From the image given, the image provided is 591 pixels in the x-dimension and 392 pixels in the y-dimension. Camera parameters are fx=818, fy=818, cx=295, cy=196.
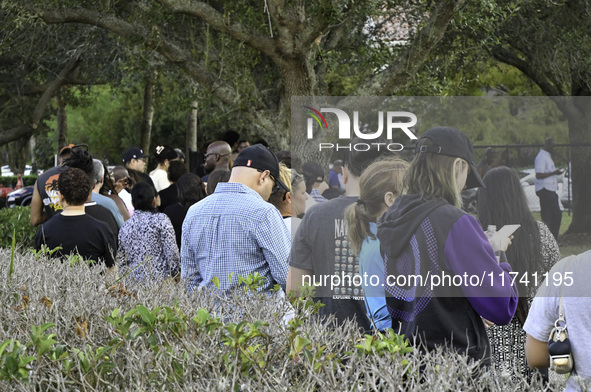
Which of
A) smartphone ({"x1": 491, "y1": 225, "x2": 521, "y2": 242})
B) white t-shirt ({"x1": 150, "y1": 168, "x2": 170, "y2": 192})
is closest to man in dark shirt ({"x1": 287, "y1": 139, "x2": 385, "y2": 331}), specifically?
smartphone ({"x1": 491, "y1": 225, "x2": 521, "y2": 242})

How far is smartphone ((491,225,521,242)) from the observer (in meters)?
3.57

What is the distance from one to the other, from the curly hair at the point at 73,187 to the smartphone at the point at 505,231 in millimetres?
3677

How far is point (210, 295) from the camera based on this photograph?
4.04 metres

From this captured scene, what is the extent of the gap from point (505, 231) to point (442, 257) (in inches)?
15.9

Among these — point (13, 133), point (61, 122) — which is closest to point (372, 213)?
point (13, 133)

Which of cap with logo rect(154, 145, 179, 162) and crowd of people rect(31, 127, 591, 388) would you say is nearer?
crowd of people rect(31, 127, 591, 388)

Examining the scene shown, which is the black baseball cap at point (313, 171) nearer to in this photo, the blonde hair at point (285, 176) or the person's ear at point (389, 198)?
the person's ear at point (389, 198)

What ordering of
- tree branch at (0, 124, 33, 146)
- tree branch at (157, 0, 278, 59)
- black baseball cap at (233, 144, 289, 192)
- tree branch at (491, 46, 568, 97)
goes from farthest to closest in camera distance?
1. tree branch at (0, 124, 33, 146)
2. tree branch at (491, 46, 568, 97)
3. tree branch at (157, 0, 278, 59)
4. black baseball cap at (233, 144, 289, 192)

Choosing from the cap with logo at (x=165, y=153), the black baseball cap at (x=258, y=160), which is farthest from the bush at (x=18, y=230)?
the black baseball cap at (x=258, y=160)

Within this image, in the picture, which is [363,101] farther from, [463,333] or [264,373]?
[264,373]

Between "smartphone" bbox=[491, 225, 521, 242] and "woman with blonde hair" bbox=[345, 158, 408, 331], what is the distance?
46cm

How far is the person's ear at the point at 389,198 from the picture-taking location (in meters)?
3.62

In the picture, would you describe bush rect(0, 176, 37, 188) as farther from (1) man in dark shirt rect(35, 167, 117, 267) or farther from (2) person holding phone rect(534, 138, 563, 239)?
(2) person holding phone rect(534, 138, 563, 239)

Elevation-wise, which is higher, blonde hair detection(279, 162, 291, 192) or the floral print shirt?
blonde hair detection(279, 162, 291, 192)
